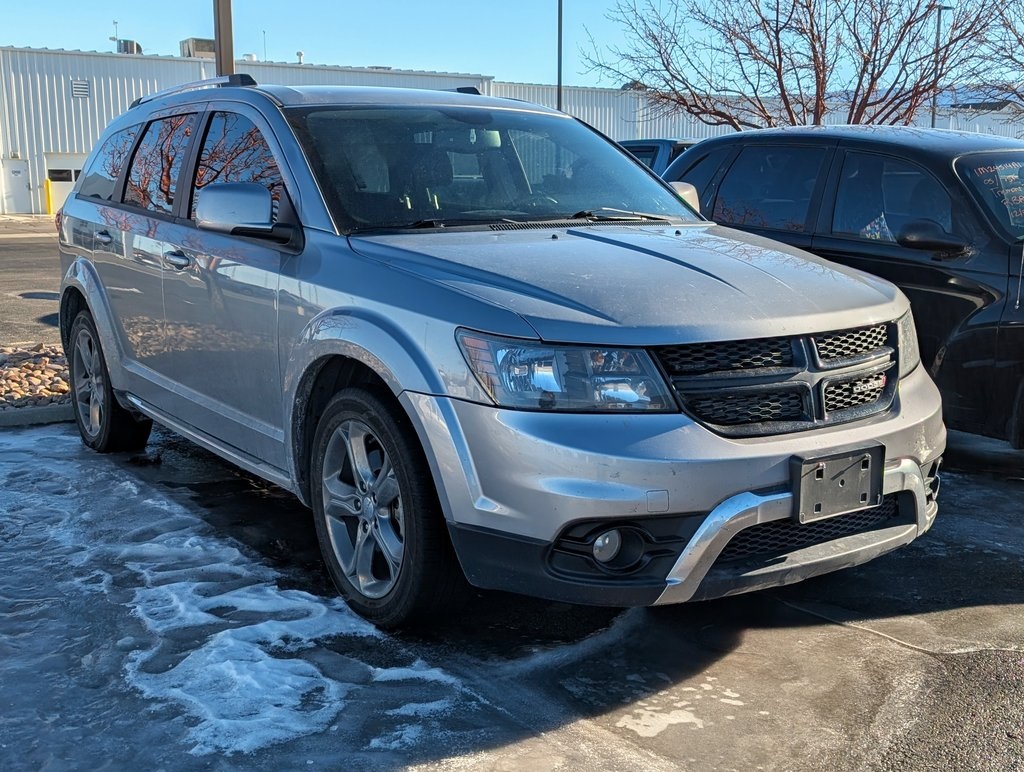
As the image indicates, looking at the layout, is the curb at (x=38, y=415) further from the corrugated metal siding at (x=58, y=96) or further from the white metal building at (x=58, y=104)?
the corrugated metal siding at (x=58, y=96)

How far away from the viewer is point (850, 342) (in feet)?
11.5

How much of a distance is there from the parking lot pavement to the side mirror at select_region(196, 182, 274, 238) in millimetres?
1294

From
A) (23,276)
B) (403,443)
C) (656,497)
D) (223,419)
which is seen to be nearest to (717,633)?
(656,497)

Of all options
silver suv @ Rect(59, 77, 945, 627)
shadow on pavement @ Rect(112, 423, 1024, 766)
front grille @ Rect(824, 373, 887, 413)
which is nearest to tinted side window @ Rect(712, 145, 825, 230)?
silver suv @ Rect(59, 77, 945, 627)

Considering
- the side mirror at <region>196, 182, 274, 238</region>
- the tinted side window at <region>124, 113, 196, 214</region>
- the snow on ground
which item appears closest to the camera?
the snow on ground

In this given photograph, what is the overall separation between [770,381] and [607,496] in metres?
0.62

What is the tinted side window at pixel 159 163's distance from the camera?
201 inches

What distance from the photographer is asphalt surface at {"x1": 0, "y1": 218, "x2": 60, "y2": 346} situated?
1077 centimetres

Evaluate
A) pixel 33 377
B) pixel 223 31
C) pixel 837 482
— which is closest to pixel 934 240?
pixel 837 482

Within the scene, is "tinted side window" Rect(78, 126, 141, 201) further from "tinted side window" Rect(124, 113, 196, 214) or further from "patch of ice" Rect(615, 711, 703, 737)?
"patch of ice" Rect(615, 711, 703, 737)

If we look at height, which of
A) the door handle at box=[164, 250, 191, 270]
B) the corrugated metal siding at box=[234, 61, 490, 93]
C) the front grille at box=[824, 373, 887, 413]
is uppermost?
the corrugated metal siding at box=[234, 61, 490, 93]

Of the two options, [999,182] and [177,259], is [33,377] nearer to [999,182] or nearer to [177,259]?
[177,259]

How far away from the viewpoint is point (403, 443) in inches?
134

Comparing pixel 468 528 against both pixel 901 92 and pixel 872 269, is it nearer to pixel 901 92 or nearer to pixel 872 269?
pixel 872 269
